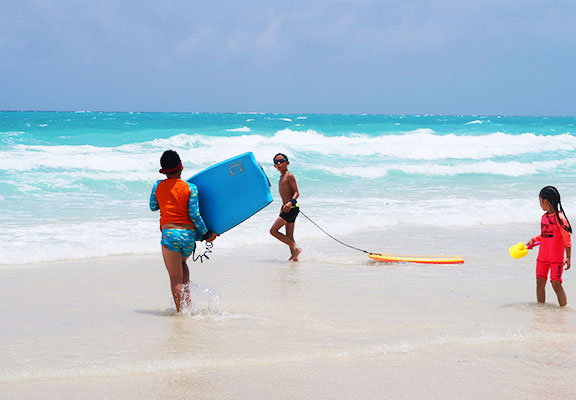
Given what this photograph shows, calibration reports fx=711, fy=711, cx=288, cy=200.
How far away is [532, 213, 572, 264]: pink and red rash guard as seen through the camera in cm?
587

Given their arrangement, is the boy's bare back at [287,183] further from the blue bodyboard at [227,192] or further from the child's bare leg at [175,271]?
the child's bare leg at [175,271]

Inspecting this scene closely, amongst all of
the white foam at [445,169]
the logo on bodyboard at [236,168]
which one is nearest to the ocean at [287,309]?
the logo on bodyboard at [236,168]

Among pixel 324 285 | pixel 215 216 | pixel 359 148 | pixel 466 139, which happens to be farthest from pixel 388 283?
pixel 466 139

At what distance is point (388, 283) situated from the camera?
7.07 meters

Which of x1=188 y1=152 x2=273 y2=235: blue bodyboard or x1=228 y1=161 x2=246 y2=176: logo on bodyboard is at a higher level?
x1=228 y1=161 x2=246 y2=176: logo on bodyboard

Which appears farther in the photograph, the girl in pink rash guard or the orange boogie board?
the orange boogie board

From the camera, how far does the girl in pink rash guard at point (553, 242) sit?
584cm

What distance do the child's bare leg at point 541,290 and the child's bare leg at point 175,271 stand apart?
3.00 m

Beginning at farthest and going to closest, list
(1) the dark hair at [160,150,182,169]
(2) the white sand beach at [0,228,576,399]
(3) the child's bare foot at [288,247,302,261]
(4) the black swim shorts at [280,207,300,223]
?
(4) the black swim shorts at [280,207,300,223]
(3) the child's bare foot at [288,247,302,261]
(1) the dark hair at [160,150,182,169]
(2) the white sand beach at [0,228,576,399]

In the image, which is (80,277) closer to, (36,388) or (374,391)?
(36,388)

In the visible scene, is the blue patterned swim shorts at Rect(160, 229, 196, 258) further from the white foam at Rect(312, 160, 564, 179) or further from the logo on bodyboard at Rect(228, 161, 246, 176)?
the white foam at Rect(312, 160, 564, 179)

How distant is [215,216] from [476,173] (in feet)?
56.6

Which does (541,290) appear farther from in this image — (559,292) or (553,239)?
(553,239)

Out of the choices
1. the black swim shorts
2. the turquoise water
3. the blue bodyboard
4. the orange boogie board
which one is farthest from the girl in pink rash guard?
the turquoise water
